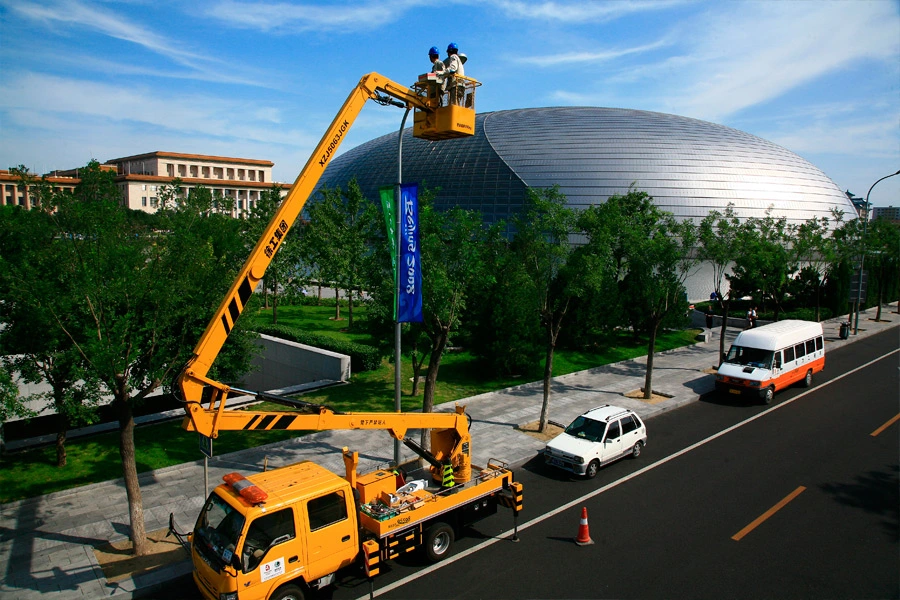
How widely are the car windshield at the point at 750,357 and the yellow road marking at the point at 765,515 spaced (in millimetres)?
8367

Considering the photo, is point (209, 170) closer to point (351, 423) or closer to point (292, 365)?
point (292, 365)

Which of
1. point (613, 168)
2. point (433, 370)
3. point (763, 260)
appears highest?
point (613, 168)

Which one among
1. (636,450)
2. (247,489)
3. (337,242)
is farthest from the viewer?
(337,242)

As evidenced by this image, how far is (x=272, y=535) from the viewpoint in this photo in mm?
8070

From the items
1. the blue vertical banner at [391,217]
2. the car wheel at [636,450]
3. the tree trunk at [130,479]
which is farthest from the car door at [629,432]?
the tree trunk at [130,479]

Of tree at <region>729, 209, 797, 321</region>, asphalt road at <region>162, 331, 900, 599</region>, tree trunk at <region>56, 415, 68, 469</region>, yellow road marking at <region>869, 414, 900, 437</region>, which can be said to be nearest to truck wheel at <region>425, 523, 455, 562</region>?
asphalt road at <region>162, 331, 900, 599</region>

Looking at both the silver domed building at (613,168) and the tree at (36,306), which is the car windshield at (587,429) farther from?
the silver domed building at (613,168)

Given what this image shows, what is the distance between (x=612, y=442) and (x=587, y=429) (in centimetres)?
70

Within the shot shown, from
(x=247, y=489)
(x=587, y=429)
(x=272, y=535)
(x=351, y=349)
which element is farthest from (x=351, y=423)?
(x=351, y=349)

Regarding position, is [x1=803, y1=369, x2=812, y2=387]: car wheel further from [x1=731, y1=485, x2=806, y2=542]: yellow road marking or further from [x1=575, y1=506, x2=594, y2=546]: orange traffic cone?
[x1=575, y1=506, x2=594, y2=546]: orange traffic cone

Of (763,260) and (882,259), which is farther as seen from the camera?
(882,259)

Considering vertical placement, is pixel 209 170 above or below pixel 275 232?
above

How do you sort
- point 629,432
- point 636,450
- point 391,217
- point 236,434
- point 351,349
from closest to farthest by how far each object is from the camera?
point 391,217 < point 629,432 < point 636,450 < point 236,434 < point 351,349

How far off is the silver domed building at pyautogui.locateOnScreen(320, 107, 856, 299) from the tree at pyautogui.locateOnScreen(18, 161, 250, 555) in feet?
107
